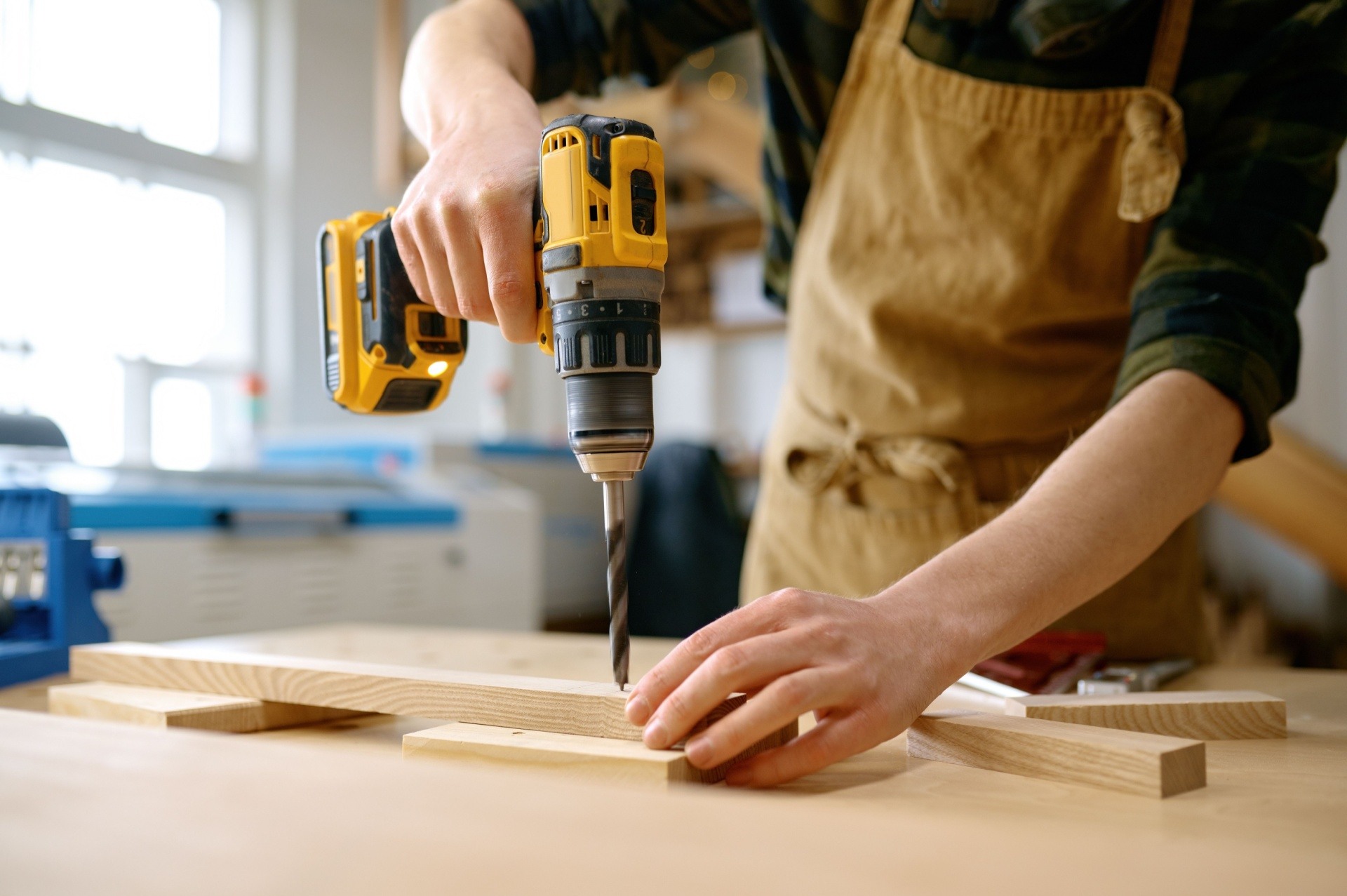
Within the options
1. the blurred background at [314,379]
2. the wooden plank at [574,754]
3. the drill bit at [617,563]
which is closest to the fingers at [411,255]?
the drill bit at [617,563]

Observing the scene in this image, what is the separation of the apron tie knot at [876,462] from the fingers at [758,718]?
566mm

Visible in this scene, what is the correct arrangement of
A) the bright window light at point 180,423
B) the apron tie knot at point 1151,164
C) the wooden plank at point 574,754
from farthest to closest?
the bright window light at point 180,423, the apron tie knot at point 1151,164, the wooden plank at point 574,754

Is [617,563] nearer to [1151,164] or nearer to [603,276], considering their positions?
[603,276]

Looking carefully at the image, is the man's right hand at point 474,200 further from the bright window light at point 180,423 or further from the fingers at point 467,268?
the bright window light at point 180,423

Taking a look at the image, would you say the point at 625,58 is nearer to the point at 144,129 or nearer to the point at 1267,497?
the point at 1267,497

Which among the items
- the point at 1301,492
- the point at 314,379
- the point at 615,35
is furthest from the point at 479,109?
the point at 314,379

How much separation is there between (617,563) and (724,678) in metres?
0.17

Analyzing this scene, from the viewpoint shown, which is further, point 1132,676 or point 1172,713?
point 1132,676

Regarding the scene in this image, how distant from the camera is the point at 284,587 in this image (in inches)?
76.0

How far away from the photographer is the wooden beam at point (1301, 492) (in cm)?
204

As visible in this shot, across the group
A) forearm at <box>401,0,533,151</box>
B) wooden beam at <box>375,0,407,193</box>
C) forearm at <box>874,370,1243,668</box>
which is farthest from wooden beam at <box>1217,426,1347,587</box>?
wooden beam at <box>375,0,407,193</box>

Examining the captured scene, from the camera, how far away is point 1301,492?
2057 mm

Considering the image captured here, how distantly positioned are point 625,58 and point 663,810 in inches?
38.9

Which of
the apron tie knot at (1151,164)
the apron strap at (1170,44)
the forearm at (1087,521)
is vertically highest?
the apron strap at (1170,44)
